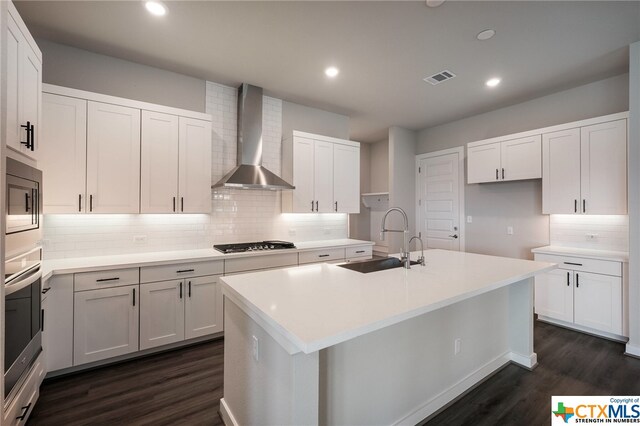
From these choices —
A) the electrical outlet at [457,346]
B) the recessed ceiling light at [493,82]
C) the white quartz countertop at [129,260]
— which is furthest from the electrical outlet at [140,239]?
the recessed ceiling light at [493,82]

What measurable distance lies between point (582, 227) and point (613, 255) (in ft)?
1.89

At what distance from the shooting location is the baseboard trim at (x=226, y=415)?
1.79m

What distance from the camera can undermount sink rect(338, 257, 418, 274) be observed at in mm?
2217

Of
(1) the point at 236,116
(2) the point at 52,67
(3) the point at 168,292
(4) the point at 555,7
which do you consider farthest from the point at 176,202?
→ (4) the point at 555,7

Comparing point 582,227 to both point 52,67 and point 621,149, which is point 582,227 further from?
point 52,67

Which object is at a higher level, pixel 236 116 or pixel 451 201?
pixel 236 116

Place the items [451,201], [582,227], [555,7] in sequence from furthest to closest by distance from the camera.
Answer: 1. [451,201]
2. [582,227]
3. [555,7]

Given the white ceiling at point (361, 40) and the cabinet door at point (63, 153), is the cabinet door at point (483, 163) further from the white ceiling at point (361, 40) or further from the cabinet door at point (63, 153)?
the cabinet door at point (63, 153)

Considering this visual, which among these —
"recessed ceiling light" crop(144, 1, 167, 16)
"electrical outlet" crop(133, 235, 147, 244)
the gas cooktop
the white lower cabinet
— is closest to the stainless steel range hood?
the gas cooktop

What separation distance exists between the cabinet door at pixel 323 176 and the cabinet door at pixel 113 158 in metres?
2.14

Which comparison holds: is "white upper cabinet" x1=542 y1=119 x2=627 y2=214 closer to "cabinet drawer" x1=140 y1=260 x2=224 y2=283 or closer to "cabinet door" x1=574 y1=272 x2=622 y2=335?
"cabinet door" x1=574 y1=272 x2=622 y2=335

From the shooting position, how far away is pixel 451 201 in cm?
517

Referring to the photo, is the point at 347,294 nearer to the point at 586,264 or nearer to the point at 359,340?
the point at 359,340

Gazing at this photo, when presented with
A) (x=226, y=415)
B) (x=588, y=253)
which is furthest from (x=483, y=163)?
(x=226, y=415)
